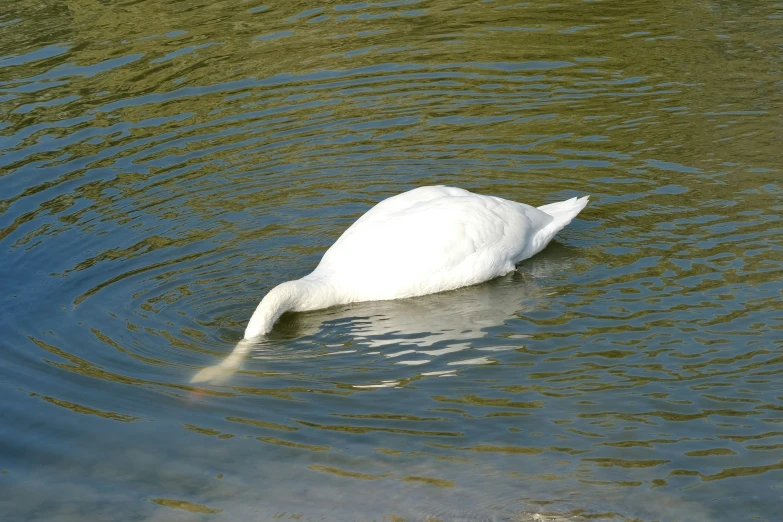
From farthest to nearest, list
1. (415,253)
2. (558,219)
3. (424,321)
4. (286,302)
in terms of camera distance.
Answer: (558,219) → (415,253) → (286,302) → (424,321)

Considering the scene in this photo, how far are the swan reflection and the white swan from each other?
0.12m

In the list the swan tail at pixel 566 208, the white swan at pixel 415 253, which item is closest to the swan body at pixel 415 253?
the white swan at pixel 415 253

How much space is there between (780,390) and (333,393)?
306cm

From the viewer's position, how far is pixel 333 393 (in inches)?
330

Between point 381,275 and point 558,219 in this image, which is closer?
point 381,275

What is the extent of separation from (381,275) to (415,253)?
346 millimetres

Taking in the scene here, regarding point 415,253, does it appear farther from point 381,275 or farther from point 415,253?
point 381,275

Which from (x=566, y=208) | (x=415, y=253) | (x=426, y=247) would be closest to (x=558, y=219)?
(x=566, y=208)

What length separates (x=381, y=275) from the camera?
10000 mm

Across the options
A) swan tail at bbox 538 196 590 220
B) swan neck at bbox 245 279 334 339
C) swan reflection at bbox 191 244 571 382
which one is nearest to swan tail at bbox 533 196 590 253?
swan tail at bbox 538 196 590 220

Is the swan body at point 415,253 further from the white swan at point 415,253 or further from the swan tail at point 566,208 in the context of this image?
the swan tail at point 566,208

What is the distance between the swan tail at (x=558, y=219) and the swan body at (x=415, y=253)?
20 centimetres

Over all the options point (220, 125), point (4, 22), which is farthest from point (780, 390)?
point (4, 22)

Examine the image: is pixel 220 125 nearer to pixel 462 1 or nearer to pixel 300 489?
pixel 462 1
